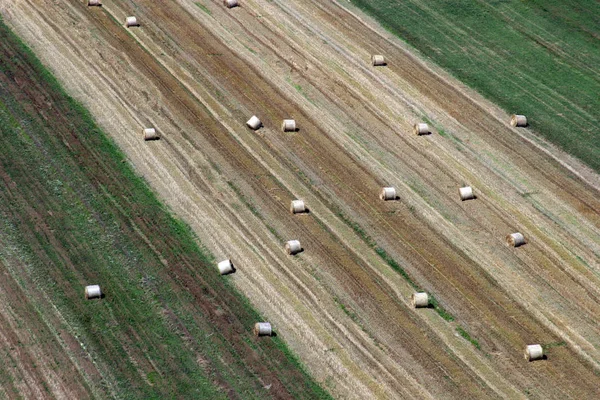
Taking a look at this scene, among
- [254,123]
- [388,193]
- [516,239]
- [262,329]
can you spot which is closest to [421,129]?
[388,193]

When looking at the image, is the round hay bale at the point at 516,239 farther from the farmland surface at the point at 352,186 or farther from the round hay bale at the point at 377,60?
the round hay bale at the point at 377,60

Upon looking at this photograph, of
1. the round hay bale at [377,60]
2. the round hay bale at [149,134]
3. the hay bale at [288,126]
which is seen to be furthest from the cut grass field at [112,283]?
the round hay bale at [377,60]

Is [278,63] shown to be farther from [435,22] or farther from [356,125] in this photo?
[435,22]

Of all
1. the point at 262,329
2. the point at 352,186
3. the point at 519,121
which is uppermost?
the point at 262,329

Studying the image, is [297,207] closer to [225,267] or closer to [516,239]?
[225,267]

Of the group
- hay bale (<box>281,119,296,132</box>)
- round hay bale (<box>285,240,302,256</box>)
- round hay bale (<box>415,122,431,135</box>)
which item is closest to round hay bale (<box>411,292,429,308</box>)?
round hay bale (<box>285,240,302,256</box>)
